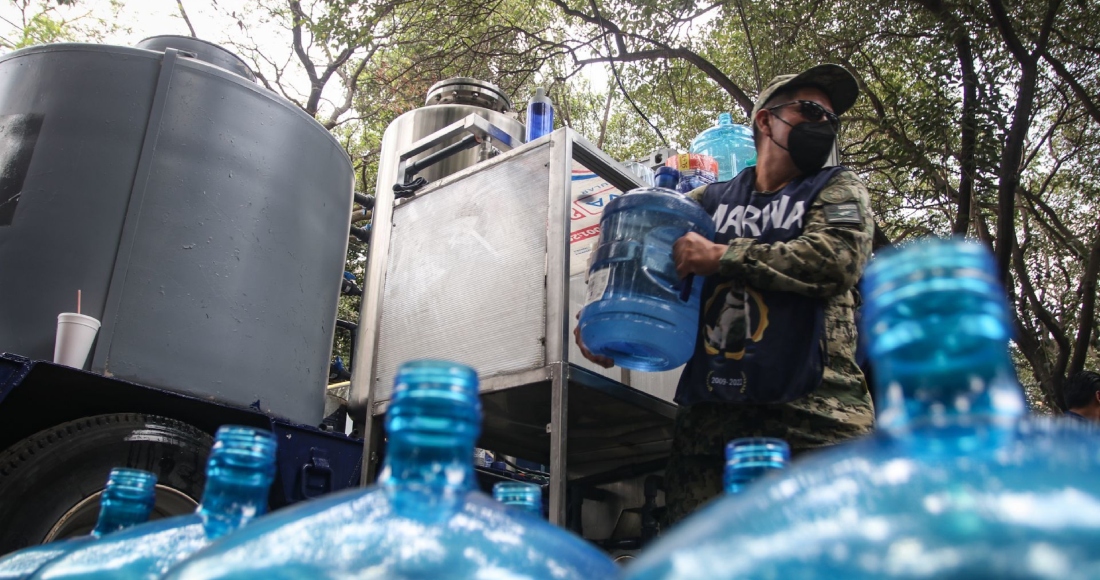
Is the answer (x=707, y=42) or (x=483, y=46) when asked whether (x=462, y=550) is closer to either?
(x=483, y=46)

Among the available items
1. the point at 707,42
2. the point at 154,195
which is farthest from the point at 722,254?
the point at 707,42

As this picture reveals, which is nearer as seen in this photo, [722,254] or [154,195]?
[722,254]

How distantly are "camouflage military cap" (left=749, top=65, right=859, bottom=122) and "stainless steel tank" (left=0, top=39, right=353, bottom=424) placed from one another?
2246 millimetres

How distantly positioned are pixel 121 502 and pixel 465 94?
13.8ft

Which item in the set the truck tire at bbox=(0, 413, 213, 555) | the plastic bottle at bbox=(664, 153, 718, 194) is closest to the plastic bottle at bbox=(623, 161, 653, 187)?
the plastic bottle at bbox=(664, 153, 718, 194)

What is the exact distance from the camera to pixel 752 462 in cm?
75

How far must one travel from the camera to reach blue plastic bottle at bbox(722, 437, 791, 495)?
744mm

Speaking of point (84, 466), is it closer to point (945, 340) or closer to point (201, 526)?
point (201, 526)

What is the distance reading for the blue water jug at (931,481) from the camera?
302mm

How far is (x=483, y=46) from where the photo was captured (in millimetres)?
8336

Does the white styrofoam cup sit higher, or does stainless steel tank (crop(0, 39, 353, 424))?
stainless steel tank (crop(0, 39, 353, 424))

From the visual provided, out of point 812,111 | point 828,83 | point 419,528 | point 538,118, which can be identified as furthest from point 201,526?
point 538,118

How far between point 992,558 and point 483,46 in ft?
27.9

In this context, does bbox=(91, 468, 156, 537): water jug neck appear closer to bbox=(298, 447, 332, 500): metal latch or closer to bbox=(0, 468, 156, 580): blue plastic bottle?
bbox=(0, 468, 156, 580): blue plastic bottle
